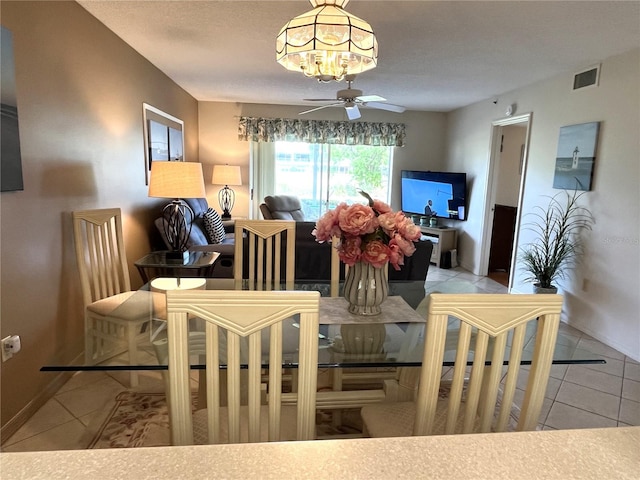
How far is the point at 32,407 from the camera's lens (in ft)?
6.76

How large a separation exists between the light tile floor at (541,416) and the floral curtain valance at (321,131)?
420 cm

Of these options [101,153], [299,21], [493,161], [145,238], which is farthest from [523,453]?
[493,161]

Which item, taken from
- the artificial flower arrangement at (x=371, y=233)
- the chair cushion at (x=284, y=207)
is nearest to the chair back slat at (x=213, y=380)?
the artificial flower arrangement at (x=371, y=233)

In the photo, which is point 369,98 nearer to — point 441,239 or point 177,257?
point 177,257

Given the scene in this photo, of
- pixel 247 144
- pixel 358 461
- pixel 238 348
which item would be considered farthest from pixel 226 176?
pixel 358 461

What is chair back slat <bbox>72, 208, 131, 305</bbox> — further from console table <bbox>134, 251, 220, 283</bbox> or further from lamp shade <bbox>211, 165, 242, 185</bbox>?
lamp shade <bbox>211, 165, 242, 185</bbox>

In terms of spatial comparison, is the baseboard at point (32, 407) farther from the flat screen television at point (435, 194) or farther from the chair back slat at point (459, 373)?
the flat screen television at point (435, 194)

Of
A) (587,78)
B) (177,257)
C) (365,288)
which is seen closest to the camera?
(365,288)

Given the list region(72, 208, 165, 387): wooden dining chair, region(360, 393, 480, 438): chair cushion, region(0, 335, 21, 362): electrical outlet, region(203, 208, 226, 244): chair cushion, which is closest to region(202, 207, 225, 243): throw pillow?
region(203, 208, 226, 244): chair cushion

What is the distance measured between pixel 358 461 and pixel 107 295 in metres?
2.36

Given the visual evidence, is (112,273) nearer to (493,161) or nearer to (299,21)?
(299,21)

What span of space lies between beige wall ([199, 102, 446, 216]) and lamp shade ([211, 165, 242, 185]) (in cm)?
36

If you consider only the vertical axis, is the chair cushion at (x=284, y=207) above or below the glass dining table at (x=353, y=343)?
above

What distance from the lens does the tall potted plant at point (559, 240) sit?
3506mm
